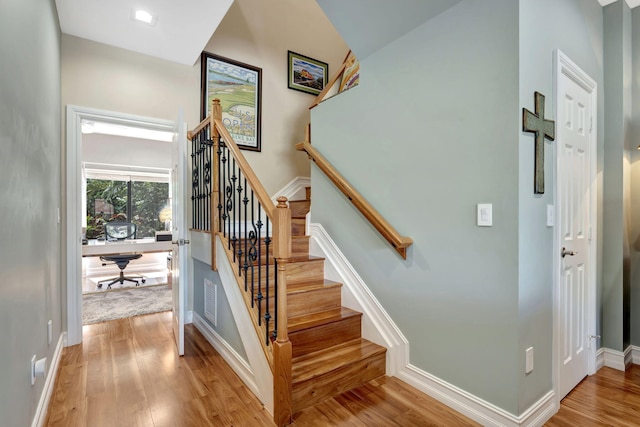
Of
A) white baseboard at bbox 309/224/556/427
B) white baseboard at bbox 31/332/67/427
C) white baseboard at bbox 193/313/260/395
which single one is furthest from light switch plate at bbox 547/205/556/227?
white baseboard at bbox 31/332/67/427

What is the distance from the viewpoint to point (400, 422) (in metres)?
1.74

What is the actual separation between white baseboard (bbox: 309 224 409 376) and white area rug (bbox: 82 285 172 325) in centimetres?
228

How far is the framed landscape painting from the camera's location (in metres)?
3.43

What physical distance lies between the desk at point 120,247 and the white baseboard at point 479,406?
589 centimetres

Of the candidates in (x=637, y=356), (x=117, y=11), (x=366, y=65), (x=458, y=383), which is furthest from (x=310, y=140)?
(x=637, y=356)

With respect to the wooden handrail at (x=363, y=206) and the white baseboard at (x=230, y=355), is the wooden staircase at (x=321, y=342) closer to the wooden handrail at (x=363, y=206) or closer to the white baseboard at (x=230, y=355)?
the white baseboard at (x=230, y=355)

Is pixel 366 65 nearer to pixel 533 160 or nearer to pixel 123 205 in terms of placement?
pixel 533 160

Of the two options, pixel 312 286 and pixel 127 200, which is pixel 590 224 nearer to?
pixel 312 286

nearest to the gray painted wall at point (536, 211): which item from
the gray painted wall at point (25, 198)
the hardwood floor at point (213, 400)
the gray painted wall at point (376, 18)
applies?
the hardwood floor at point (213, 400)

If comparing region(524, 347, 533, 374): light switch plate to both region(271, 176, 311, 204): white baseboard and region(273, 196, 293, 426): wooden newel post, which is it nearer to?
region(273, 196, 293, 426): wooden newel post

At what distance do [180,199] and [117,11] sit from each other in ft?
4.94

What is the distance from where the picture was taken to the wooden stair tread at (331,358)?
1.91 metres

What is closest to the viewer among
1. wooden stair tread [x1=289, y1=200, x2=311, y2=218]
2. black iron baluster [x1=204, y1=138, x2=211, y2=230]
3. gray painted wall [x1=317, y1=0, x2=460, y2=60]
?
gray painted wall [x1=317, y1=0, x2=460, y2=60]

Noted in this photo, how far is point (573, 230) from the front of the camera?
2098 millimetres
